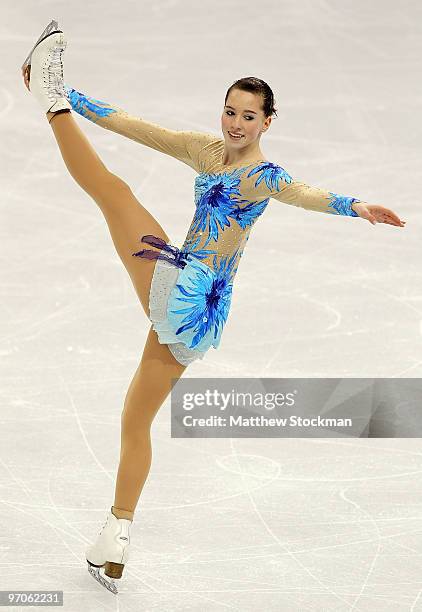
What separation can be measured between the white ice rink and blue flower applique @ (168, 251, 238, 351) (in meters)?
0.91

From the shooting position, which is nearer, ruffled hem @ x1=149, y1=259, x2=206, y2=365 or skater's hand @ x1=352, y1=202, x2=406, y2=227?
skater's hand @ x1=352, y1=202, x2=406, y2=227

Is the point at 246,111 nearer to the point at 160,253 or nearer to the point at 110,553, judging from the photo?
the point at 160,253

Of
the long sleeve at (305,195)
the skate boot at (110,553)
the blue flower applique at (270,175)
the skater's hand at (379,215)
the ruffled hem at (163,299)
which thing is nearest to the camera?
→ the skater's hand at (379,215)

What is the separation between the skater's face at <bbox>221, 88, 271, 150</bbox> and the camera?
140 inches

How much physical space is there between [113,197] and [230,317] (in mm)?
2494

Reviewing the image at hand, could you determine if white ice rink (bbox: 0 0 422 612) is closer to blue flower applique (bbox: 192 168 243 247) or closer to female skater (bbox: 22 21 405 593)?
female skater (bbox: 22 21 405 593)

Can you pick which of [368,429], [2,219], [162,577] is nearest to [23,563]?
[162,577]

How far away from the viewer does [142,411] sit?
3697 mm

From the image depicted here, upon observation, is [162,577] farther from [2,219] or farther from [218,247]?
[2,219]

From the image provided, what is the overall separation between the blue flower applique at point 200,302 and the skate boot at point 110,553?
0.73m

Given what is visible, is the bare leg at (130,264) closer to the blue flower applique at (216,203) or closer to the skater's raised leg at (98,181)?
the skater's raised leg at (98,181)

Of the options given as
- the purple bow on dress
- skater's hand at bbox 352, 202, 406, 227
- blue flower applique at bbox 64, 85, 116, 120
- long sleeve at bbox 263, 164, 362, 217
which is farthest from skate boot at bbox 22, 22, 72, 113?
skater's hand at bbox 352, 202, 406, 227

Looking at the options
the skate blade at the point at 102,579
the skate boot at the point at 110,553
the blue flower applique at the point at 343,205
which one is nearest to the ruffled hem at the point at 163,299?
the blue flower applique at the point at 343,205

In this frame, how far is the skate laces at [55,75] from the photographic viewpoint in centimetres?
365
